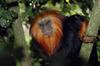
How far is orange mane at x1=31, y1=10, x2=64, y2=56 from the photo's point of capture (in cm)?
230

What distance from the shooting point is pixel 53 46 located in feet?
7.80

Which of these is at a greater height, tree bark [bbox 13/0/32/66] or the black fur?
tree bark [bbox 13/0/32/66]

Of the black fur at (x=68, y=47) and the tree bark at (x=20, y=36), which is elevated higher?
the tree bark at (x=20, y=36)

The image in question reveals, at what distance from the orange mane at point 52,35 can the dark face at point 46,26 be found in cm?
3

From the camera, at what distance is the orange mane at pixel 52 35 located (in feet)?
7.55

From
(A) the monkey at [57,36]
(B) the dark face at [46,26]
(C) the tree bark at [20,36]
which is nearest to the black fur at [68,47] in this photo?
(A) the monkey at [57,36]

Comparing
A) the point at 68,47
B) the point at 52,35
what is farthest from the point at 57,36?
the point at 68,47

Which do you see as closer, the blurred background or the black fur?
the blurred background

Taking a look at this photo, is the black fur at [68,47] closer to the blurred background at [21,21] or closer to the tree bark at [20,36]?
the blurred background at [21,21]

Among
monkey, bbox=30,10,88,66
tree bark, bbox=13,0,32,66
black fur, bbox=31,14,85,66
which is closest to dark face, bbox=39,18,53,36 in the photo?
monkey, bbox=30,10,88,66

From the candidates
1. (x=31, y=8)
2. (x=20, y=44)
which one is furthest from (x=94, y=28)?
(x=31, y=8)

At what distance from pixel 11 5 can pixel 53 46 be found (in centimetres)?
66

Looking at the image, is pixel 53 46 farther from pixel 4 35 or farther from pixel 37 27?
pixel 4 35

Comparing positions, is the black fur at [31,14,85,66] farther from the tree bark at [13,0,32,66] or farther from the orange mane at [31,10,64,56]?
the tree bark at [13,0,32,66]
